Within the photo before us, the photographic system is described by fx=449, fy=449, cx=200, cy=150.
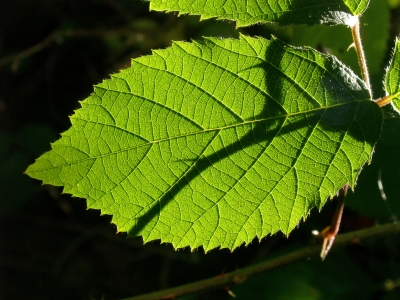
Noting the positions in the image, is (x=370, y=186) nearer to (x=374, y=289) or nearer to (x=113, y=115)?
(x=374, y=289)

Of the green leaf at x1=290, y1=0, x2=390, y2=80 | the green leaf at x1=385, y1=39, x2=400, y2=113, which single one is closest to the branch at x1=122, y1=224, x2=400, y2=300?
the green leaf at x1=385, y1=39, x2=400, y2=113

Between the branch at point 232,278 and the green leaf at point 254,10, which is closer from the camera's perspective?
the green leaf at point 254,10

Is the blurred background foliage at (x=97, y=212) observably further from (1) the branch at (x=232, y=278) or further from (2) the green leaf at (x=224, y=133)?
(2) the green leaf at (x=224, y=133)

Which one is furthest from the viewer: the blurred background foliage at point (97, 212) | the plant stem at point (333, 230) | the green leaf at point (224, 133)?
the blurred background foliage at point (97, 212)

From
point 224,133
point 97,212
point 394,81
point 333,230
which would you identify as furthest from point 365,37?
point 97,212

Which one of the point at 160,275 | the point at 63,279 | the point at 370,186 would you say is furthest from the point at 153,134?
the point at 63,279

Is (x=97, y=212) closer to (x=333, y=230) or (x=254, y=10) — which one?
(x=333, y=230)

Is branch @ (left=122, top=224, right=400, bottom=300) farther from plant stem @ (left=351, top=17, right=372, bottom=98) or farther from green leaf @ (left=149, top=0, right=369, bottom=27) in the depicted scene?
green leaf @ (left=149, top=0, right=369, bottom=27)

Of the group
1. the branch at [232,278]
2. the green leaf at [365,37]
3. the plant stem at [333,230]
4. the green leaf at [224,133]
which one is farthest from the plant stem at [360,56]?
the green leaf at [365,37]
